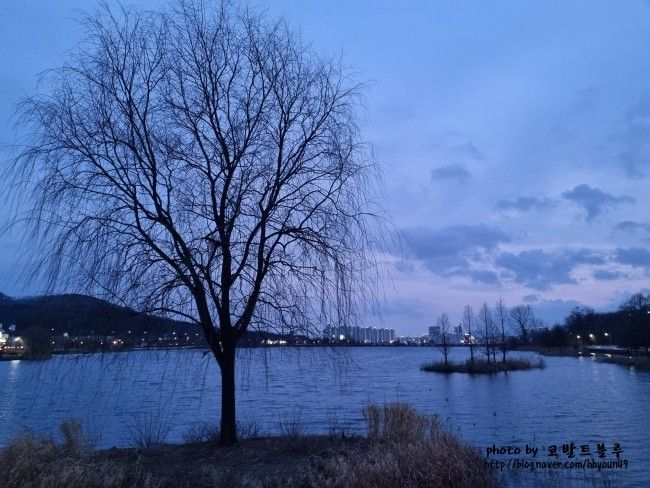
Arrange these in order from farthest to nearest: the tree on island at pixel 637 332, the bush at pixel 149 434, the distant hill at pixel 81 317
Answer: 1. the tree on island at pixel 637 332
2. the bush at pixel 149 434
3. the distant hill at pixel 81 317

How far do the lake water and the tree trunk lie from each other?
433mm

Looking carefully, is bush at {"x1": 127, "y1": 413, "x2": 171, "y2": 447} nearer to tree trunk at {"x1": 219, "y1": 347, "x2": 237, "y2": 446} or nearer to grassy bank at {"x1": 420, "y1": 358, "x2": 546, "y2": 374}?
tree trunk at {"x1": 219, "y1": 347, "x2": 237, "y2": 446}

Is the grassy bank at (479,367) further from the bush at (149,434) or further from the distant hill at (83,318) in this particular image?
the distant hill at (83,318)

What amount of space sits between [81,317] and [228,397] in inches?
139

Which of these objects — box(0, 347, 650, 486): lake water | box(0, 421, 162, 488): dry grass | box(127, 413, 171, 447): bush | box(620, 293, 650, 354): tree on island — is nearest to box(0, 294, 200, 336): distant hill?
box(0, 347, 650, 486): lake water

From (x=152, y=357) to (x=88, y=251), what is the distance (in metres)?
2.67

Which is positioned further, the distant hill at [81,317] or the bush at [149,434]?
the bush at [149,434]

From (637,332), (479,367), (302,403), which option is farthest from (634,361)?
(302,403)

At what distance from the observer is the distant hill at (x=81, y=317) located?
1051cm

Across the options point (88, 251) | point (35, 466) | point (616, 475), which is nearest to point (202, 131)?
point (88, 251)

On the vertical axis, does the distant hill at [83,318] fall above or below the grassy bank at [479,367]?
above

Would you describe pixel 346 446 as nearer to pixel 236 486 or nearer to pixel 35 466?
pixel 236 486

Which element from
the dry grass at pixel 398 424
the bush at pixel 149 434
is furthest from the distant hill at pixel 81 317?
the dry grass at pixel 398 424

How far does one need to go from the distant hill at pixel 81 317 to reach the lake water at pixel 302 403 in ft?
2.02
